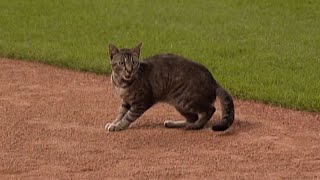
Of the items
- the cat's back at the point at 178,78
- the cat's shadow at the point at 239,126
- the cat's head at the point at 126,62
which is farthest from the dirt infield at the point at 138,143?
the cat's head at the point at 126,62

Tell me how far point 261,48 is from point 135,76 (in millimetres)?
5109

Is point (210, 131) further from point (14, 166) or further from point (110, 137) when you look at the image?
point (14, 166)

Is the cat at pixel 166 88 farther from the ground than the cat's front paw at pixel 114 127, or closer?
farther from the ground

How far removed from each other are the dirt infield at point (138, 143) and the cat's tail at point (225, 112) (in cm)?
10

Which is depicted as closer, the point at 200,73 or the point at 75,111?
the point at 200,73

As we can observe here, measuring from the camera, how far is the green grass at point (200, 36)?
11.6 metres

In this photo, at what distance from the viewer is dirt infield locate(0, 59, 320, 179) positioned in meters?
7.85

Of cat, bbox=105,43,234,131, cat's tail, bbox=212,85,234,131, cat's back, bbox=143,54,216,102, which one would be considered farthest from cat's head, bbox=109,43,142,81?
cat's tail, bbox=212,85,234,131

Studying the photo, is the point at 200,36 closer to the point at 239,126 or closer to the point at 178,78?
the point at 239,126

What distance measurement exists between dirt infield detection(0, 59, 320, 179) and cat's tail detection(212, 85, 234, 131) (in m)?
0.10

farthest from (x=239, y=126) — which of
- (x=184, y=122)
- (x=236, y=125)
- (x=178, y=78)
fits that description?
(x=178, y=78)

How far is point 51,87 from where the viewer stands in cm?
1114

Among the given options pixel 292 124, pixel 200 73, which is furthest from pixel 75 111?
pixel 292 124

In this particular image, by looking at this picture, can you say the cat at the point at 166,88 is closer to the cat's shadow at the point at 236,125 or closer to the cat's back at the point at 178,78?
the cat's back at the point at 178,78
